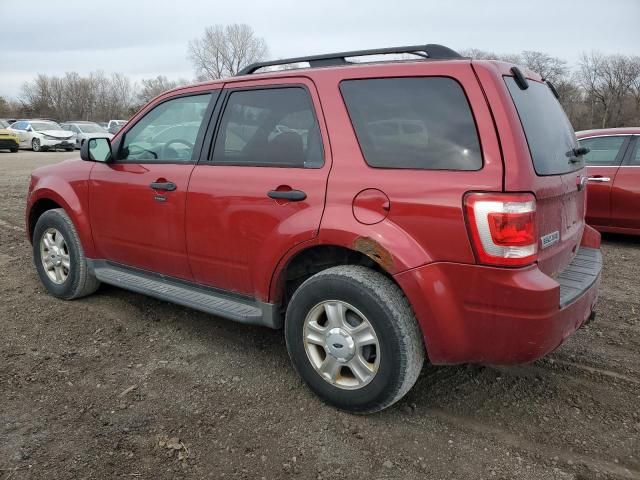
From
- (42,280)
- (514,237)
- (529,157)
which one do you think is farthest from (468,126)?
(42,280)

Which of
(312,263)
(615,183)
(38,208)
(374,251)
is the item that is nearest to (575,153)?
(374,251)

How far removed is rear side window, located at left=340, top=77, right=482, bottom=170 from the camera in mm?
2459

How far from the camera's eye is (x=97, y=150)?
13.0ft

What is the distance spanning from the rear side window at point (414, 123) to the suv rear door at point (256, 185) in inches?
9.8

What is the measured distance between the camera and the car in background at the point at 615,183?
6266 millimetres

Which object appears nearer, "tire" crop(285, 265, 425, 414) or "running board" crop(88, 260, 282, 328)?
"tire" crop(285, 265, 425, 414)

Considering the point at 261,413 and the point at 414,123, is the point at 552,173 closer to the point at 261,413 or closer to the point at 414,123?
the point at 414,123

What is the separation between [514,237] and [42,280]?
13.3 feet

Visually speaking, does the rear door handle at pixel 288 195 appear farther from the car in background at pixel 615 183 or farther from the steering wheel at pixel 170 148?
the car in background at pixel 615 183

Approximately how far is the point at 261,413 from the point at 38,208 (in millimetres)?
3175

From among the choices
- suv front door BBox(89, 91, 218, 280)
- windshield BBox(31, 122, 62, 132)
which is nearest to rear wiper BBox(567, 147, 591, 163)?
suv front door BBox(89, 91, 218, 280)

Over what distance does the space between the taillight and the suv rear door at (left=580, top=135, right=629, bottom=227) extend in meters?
4.79

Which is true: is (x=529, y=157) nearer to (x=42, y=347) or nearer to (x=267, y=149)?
(x=267, y=149)

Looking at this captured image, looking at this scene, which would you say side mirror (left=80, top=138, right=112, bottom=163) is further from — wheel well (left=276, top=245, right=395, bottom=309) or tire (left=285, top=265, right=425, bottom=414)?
tire (left=285, top=265, right=425, bottom=414)
